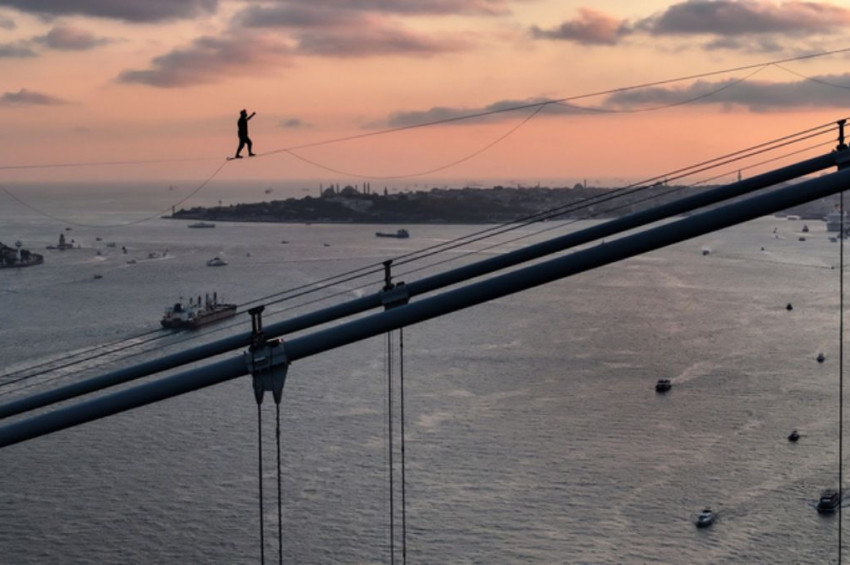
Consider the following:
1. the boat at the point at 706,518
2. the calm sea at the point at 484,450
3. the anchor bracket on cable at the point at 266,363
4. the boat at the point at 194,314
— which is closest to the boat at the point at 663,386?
the calm sea at the point at 484,450

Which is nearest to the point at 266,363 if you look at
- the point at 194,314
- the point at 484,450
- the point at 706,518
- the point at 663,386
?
the point at 706,518

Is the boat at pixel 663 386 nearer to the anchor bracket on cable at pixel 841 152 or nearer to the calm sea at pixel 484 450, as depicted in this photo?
the calm sea at pixel 484 450

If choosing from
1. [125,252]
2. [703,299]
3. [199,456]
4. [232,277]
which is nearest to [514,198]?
[125,252]

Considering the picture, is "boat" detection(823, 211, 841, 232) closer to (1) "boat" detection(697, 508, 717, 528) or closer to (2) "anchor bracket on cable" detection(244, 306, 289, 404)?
(1) "boat" detection(697, 508, 717, 528)

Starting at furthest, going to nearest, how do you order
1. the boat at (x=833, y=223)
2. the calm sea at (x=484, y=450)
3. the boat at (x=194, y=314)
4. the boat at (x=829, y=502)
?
the boat at (x=833, y=223) → the boat at (x=194, y=314) → the boat at (x=829, y=502) → the calm sea at (x=484, y=450)

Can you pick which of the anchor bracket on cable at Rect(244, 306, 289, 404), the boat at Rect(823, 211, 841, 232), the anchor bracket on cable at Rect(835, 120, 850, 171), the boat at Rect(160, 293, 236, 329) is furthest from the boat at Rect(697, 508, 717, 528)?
the boat at Rect(823, 211, 841, 232)
